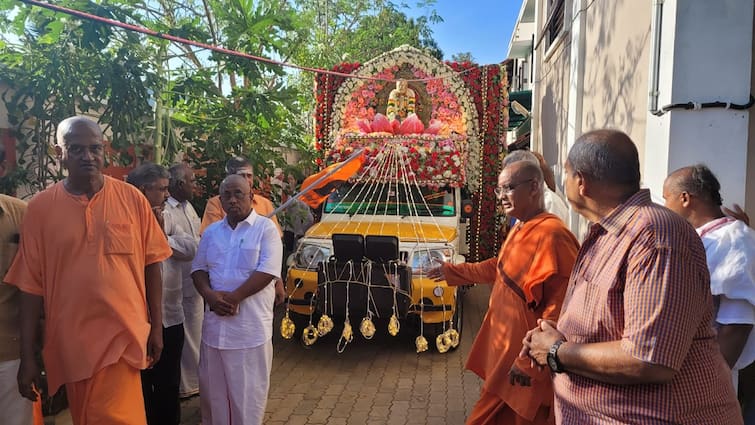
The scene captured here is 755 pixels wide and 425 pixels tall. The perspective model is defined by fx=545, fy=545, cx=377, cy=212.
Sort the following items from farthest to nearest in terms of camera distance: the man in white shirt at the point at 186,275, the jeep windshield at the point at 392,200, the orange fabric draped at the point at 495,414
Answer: the jeep windshield at the point at 392,200
the man in white shirt at the point at 186,275
the orange fabric draped at the point at 495,414

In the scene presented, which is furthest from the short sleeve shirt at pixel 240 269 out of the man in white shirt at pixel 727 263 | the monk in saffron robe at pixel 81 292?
the man in white shirt at pixel 727 263

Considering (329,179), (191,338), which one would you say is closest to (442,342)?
(329,179)

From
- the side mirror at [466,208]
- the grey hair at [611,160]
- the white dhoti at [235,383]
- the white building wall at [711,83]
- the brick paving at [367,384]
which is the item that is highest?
the white building wall at [711,83]

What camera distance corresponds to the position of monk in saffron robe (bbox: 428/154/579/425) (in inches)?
104

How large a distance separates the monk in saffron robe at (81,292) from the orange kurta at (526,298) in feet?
5.88

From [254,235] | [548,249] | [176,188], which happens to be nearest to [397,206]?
[176,188]

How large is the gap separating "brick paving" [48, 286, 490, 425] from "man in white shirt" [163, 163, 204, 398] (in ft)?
0.80

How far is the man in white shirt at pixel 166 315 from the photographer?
3539mm

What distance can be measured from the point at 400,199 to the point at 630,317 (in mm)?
5607

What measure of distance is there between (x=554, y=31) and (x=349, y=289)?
19.9ft

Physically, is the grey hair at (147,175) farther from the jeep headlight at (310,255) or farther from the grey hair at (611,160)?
the grey hair at (611,160)

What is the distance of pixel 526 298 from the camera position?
2.71 m

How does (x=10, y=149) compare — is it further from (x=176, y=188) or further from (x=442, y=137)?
(x=442, y=137)

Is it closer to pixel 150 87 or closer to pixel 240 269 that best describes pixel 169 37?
pixel 150 87
